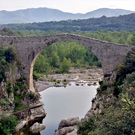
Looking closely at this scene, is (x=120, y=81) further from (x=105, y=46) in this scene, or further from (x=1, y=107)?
(x=1, y=107)

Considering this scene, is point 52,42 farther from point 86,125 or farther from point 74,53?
point 74,53

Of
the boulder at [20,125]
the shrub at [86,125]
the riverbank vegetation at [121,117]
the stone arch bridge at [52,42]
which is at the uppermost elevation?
the stone arch bridge at [52,42]

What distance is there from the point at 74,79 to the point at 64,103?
11.5 m

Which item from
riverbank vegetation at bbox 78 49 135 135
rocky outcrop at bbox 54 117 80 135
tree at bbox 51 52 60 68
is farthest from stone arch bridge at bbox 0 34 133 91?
tree at bbox 51 52 60 68

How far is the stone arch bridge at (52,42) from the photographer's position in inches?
594

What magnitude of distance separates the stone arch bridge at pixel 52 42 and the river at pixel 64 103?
2821mm

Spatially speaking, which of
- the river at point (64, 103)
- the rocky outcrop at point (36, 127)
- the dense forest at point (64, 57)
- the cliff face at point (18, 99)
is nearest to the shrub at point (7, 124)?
the cliff face at point (18, 99)

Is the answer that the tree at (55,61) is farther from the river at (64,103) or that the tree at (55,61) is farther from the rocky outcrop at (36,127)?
the rocky outcrop at (36,127)

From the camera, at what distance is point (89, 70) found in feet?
124

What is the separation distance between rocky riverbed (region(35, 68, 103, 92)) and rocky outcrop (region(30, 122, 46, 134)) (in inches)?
432

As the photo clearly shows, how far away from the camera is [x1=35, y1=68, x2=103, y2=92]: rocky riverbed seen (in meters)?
29.7

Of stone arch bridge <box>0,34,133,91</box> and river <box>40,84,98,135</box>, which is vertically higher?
stone arch bridge <box>0,34,133,91</box>

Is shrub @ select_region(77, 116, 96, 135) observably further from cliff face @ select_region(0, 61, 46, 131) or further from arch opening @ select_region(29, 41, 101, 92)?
arch opening @ select_region(29, 41, 101, 92)

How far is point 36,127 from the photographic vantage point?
632 inches
